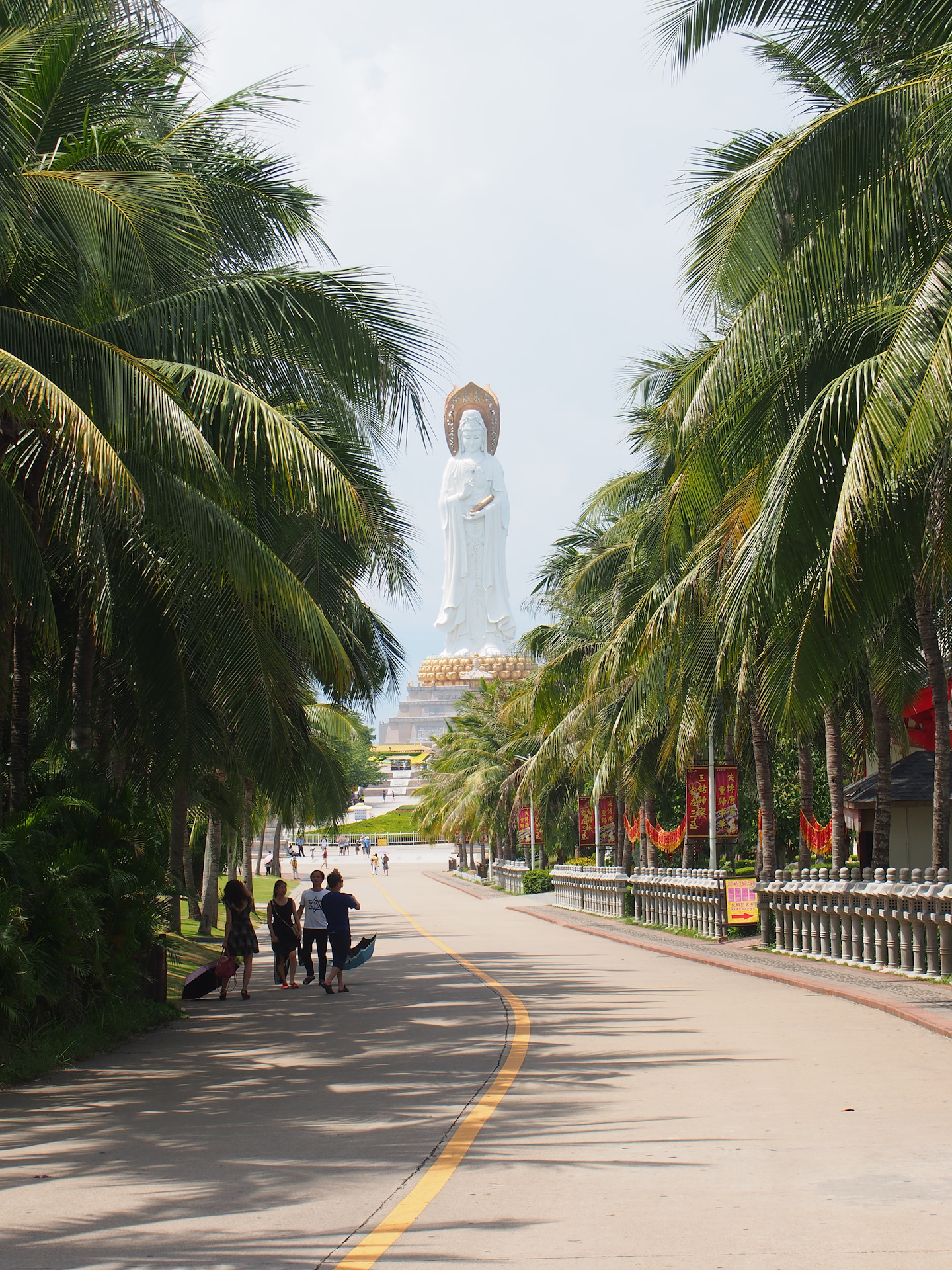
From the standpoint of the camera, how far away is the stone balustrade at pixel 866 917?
14883 mm

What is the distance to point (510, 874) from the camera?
54.8 metres

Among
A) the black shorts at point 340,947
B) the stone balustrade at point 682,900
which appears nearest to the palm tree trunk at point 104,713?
the black shorts at point 340,947

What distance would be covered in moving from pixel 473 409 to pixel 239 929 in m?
95.4

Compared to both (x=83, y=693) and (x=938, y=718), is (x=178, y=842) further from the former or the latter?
(x=938, y=718)

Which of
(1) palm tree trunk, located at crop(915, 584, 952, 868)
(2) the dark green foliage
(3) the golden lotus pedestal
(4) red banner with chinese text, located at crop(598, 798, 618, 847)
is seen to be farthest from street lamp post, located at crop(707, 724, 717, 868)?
(3) the golden lotus pedestal

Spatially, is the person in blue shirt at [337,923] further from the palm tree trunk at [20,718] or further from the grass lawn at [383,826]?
the grass lawn at [383,826]

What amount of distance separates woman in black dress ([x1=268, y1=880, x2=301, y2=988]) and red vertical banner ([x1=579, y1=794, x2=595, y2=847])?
20462 mm

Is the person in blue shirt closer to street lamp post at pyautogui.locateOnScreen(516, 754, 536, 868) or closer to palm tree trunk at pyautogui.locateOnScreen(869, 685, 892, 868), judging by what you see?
palm tree trunk at pyautogui.locateOnScreen(869, 685, 892, 868)

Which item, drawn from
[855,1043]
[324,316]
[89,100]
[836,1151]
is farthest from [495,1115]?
[89,100]

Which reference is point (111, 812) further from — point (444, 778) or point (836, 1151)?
point (444, 778)

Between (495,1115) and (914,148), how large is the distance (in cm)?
764

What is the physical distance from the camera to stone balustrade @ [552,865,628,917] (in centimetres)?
3294

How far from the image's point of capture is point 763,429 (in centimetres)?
1329

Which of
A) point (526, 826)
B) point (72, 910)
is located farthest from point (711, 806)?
point (526, 826)
